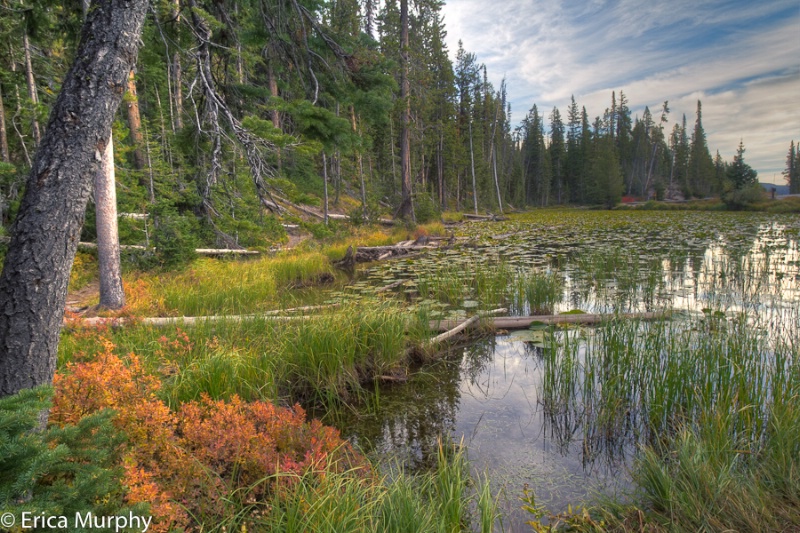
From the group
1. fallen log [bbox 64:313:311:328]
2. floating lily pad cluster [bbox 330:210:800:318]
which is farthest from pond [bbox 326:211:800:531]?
fallen log [bbox 64:313:311:328]

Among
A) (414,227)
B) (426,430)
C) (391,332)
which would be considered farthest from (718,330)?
(414,227)

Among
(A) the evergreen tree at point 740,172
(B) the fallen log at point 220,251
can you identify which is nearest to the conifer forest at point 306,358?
(B) the fallen log at point 220,251

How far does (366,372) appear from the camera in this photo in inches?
189

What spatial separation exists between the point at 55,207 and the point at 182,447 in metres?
1.51

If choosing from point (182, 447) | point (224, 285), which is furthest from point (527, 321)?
point (224, 285)

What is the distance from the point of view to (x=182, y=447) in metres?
2.47

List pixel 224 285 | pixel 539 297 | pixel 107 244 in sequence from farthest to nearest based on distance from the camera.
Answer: pixel 224 285
pixel 539 297
pixel 107 244

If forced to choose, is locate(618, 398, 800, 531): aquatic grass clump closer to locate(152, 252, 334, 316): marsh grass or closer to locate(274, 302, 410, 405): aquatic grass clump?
locate(274, 302, 410, 405): aquatic grass clump

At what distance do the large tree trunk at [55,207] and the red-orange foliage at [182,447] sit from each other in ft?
0.80

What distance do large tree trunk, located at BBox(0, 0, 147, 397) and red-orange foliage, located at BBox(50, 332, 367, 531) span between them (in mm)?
243

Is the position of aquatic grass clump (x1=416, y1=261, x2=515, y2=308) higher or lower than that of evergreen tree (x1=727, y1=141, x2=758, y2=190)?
lower

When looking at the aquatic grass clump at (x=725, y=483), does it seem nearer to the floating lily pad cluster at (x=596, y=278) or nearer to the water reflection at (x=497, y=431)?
the water reflection at (x=497, y=431)

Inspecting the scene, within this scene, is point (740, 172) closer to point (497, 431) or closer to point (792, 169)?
point (792, 169)

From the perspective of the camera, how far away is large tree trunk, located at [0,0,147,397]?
6.51ft
